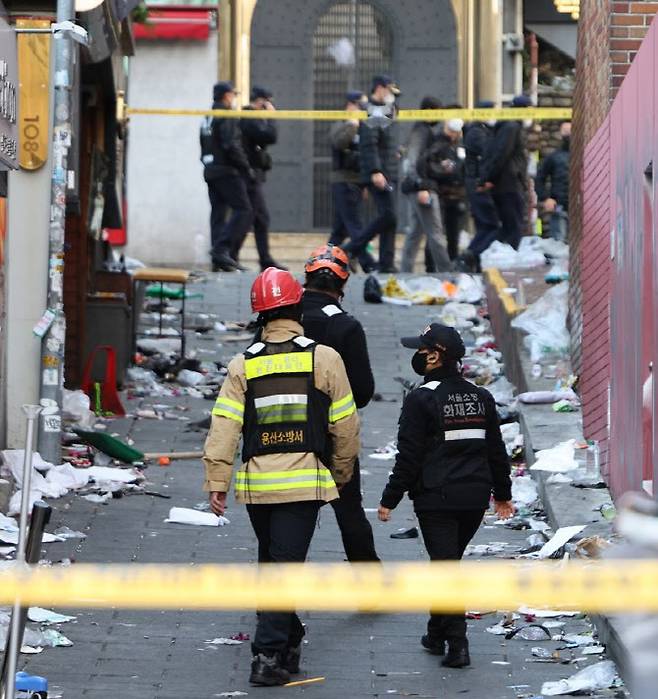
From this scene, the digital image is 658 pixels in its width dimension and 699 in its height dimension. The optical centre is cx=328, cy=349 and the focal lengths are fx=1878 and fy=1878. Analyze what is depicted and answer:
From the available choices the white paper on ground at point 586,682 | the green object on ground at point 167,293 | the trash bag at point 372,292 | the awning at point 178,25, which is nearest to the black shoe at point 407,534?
the white paper on ground at point 586,682

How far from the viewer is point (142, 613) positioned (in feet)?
29.0

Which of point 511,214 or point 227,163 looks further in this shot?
point 511,214

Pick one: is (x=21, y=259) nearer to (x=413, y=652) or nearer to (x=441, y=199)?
(x=413, y=652)

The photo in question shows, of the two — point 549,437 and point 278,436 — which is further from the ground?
point 278,436

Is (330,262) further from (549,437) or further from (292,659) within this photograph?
(549,437)

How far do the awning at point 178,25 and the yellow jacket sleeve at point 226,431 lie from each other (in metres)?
16.0

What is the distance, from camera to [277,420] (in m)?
7.74

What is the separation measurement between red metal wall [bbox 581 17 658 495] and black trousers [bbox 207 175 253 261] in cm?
712

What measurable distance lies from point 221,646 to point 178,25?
52.8 ft

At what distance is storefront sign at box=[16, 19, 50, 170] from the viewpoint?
12297mm

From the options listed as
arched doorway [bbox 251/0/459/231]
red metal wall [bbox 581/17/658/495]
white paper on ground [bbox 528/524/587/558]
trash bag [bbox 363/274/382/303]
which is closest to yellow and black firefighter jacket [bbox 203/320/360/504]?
red metal wall [bbox 581/17/658/495]

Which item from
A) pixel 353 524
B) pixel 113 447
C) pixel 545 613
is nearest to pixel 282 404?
pixel 353 524

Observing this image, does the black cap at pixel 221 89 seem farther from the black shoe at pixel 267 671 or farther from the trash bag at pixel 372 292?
the black shoe at pixel 267 671

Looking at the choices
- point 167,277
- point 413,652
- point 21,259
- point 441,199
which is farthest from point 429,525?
point 441,199
